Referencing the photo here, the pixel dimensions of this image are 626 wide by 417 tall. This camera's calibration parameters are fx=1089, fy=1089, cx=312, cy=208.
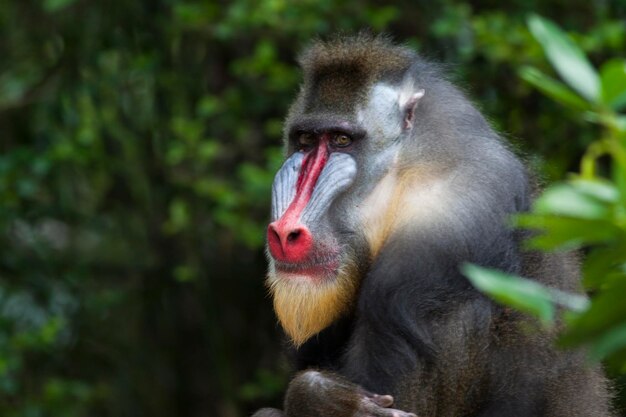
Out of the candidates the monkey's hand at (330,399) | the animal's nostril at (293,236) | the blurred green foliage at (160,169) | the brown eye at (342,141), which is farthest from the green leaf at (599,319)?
the blurred green foliage at (160,169)

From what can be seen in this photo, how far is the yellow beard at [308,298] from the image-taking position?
12.6ft

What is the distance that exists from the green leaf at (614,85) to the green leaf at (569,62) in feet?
0.04

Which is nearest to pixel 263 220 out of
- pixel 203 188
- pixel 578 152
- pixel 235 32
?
pixel 203 188

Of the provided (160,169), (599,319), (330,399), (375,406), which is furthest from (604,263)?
(160,169)

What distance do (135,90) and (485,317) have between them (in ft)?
15.7

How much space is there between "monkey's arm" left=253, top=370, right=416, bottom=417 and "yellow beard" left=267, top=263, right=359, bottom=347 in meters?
0.17

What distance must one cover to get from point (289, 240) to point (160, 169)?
4.35m

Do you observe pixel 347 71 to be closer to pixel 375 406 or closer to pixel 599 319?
pixel 375 406

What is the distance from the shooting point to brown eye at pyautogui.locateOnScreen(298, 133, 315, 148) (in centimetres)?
416

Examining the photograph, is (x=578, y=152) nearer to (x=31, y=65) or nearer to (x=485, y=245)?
(x=485, y=245)

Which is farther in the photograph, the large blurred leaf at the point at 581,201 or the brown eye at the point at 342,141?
the brown eye at the point at 342,141

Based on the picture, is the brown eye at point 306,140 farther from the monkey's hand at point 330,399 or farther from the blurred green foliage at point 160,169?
the blurred green foliage at point 160,169

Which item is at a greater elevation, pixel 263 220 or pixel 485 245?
pixel 485 245

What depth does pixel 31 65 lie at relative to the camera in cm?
809
